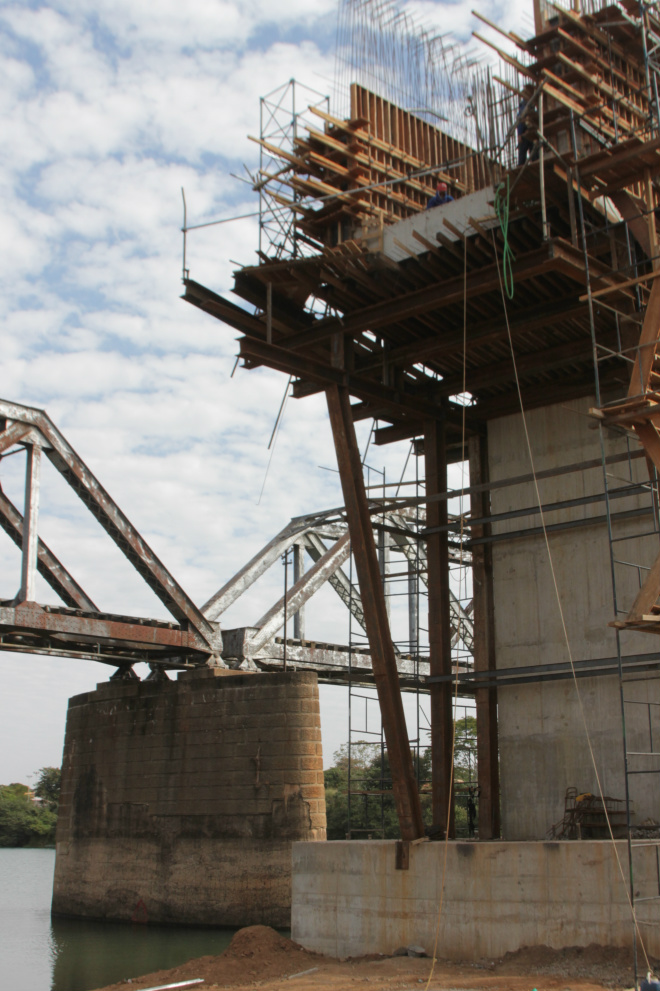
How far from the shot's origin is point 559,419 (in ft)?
61.9

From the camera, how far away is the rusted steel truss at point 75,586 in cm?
3069

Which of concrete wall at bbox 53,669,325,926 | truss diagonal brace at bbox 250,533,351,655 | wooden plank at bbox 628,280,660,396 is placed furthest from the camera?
truss diagonal brace at bbox 250,533,351,655

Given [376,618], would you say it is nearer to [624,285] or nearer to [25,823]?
[624,285]

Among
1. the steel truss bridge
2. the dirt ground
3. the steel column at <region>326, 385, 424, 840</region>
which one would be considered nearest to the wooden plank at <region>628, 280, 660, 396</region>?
the steel column at <region>326, 385, 424, 840</region>

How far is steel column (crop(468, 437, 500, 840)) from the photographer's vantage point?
1800 centimetres

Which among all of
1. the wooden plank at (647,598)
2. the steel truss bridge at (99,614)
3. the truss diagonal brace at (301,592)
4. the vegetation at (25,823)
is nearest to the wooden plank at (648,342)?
the wooden plank at (647,598)

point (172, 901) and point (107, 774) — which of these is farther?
point (107, 774)

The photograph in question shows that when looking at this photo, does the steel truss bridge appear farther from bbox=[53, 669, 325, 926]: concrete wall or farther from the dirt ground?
the dirt ground

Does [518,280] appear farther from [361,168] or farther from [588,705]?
[588,705]

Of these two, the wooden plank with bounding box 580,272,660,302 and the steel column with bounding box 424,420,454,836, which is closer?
the wooden plank with bounding box 580,272,660,302

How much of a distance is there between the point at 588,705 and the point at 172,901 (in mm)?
17816

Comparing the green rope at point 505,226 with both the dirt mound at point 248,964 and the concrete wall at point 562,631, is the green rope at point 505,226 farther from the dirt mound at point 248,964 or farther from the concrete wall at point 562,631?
the dirt mound at point 248,964

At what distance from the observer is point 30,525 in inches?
1230

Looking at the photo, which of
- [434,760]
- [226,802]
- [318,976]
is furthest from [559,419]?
[226,802]
